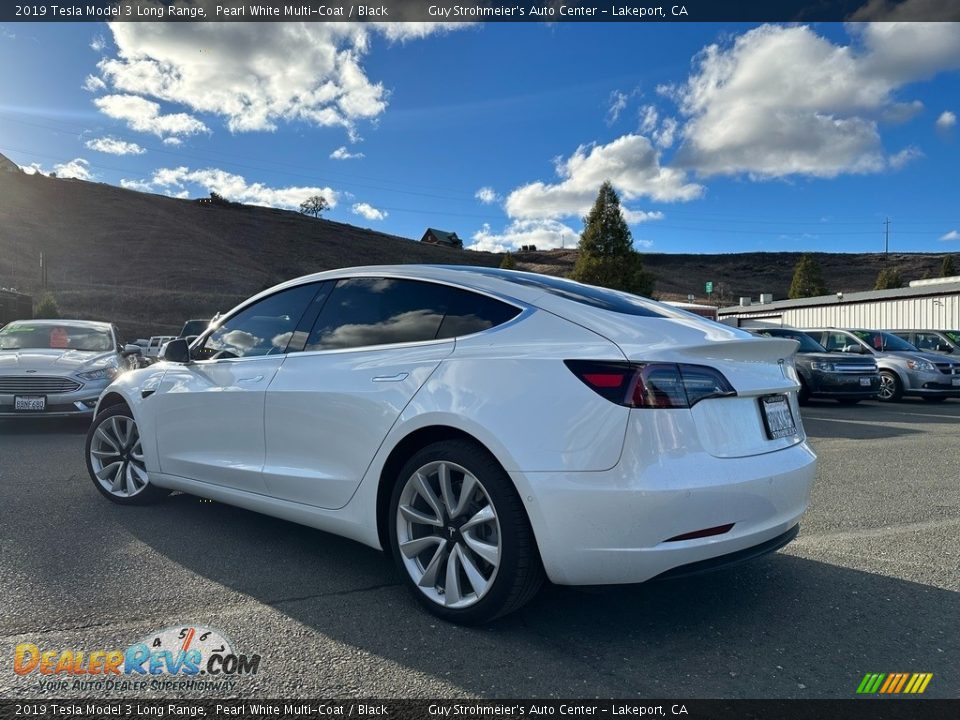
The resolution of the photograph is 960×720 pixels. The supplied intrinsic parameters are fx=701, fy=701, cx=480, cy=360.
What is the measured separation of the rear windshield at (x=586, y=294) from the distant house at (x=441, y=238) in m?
123

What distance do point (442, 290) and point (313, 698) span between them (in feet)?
6.21

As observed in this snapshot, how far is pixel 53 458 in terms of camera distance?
7.03 m

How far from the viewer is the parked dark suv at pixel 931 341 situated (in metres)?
17.0

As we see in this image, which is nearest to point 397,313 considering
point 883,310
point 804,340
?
point 804,340

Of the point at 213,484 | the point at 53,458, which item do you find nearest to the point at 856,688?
the point at 213,484

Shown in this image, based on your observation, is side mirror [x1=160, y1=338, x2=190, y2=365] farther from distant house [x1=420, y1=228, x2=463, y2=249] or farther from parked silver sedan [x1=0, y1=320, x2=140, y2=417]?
distant house [x1=420, y1=228, x2=463, y2=249]

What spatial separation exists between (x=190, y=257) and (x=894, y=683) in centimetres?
7968

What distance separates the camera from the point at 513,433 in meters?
2.82

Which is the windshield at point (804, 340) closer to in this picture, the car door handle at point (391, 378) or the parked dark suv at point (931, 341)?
the parked dark suv at point (931, 341)

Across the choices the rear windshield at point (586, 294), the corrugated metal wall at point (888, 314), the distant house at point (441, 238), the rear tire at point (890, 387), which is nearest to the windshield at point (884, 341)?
the rear tire at point (890, 387)

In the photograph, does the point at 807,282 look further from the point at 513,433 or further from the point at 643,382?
the point at 513,433

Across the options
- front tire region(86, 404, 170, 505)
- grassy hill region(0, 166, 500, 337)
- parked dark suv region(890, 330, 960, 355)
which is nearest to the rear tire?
parked dark suv region(890, 330, 960, 355)

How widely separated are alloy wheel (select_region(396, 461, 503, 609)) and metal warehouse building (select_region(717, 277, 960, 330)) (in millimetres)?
21741

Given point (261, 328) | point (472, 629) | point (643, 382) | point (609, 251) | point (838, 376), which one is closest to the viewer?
point (643, 382)
